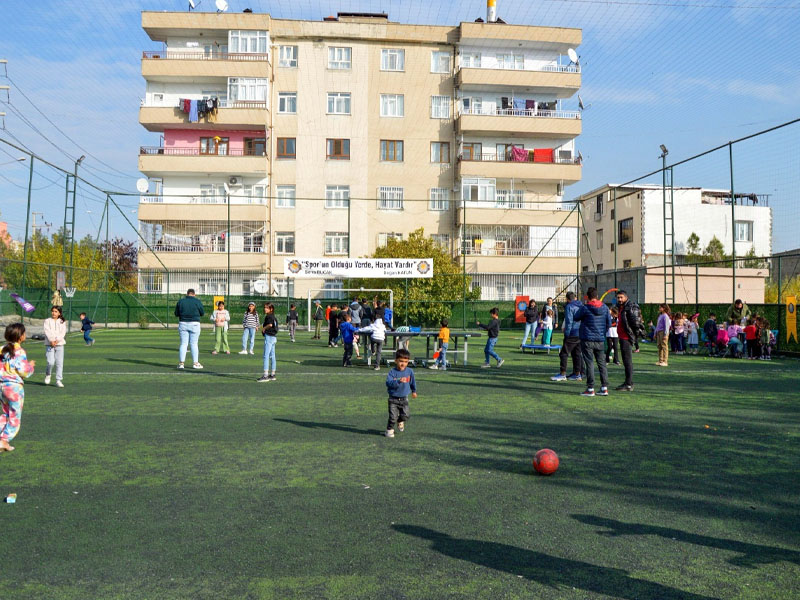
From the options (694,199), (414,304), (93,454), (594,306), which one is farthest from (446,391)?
(694,199)

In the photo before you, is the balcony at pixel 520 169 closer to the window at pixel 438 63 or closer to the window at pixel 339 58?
the window at pixel 438 63

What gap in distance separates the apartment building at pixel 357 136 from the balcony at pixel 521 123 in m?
0.10

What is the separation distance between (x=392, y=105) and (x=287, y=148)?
8005 millimetres

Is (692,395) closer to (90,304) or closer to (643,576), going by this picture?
(643,576)

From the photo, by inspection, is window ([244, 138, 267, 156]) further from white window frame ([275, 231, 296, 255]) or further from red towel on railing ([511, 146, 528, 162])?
red towel on railing ([511, 146, 528, 162])

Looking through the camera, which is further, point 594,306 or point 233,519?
point 594,306

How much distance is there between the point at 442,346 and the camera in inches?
746

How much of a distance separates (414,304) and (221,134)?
2031cm

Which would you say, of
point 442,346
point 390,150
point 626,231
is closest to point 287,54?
point 390,150

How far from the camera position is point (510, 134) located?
5050 cm

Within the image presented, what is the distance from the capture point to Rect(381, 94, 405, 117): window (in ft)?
166

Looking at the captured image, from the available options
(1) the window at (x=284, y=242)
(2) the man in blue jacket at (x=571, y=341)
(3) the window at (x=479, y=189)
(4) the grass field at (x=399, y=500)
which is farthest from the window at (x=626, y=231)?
(4) the grass field at (x=399, y=500)

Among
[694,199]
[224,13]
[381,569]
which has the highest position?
[224,13]

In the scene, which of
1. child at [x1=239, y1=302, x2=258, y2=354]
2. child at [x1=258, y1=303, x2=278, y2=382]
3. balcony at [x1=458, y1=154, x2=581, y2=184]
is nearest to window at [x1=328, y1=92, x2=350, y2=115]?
balcony at [x1=458, y1=154, x2=581, y2=184]
